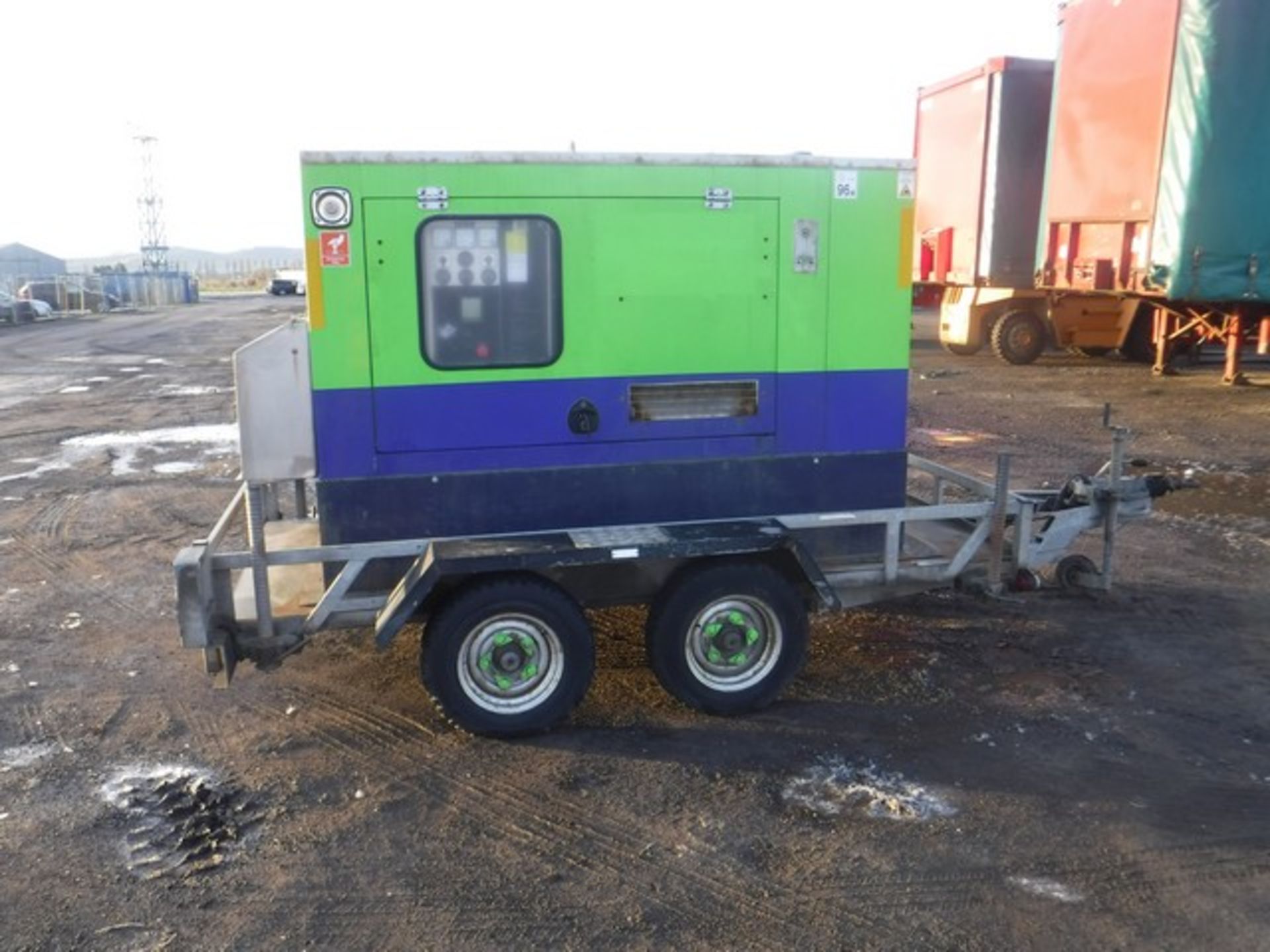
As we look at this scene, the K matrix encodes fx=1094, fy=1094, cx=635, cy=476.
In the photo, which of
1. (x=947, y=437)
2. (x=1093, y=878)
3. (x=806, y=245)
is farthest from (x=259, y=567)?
(x=947, y=437)

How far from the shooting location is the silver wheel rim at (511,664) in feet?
16.9

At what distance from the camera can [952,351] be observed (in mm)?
23219

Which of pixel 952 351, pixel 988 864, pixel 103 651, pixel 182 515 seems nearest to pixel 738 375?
pixel 988 864

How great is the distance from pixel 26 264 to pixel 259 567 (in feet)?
247

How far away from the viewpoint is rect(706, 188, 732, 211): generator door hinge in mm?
5352

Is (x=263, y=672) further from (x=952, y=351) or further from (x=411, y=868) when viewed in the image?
(x=952, y=351)

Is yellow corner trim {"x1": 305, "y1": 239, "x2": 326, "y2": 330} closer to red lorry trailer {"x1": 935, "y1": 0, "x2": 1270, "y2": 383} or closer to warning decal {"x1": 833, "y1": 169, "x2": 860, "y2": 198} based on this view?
warning decal {"x1": 833, "y1": 169, "x2": 860, "y2": 198}

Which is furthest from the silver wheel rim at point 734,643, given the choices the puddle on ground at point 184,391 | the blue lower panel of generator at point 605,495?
the puddle on ground at point 184,391

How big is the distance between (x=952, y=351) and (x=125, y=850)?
834 inches

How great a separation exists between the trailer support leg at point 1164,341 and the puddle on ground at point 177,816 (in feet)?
55.4

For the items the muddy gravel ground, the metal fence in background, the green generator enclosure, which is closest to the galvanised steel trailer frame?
the green generator enclosure

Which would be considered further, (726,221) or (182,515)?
(182,515)

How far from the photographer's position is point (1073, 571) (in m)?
6.90

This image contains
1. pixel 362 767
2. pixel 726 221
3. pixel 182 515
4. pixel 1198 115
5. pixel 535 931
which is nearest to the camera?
pixel 535 931
